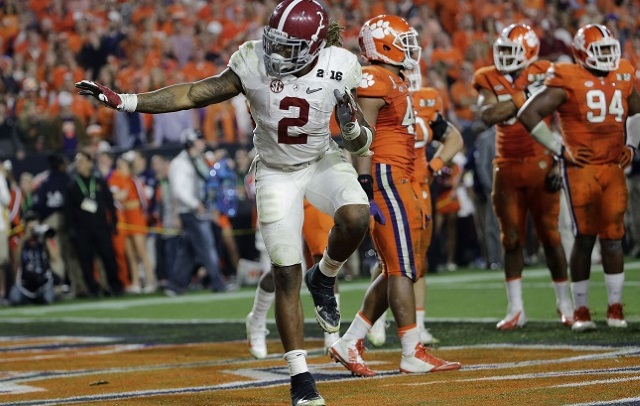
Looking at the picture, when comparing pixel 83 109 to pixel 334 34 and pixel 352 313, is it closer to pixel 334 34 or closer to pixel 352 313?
pixel 352 313

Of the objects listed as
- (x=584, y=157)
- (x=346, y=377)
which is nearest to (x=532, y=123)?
(x=584, y=157)

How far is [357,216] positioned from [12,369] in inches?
120

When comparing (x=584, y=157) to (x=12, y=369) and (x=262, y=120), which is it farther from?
(x=12, y=369)

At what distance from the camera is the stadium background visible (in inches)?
240

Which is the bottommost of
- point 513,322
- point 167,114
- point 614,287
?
point 513,322

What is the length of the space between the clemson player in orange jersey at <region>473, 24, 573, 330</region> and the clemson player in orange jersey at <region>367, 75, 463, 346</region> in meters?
0.35

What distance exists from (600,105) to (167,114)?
30.7 ft

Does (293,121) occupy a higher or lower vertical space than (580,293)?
higher

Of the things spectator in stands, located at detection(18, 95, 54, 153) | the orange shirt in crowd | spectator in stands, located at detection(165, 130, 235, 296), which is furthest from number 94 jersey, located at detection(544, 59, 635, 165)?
the orange shirt in crowd

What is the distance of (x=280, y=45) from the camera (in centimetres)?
553

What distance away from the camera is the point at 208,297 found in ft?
46.1

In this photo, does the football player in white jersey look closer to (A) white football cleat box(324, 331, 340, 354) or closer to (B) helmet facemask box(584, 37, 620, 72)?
(A) white football cleat box(324, 331, 340, 354)

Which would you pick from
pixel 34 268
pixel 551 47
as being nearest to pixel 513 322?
pixel 34 268

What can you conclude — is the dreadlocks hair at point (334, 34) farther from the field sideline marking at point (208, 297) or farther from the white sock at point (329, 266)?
the field sideline marking at point (208, 297)
